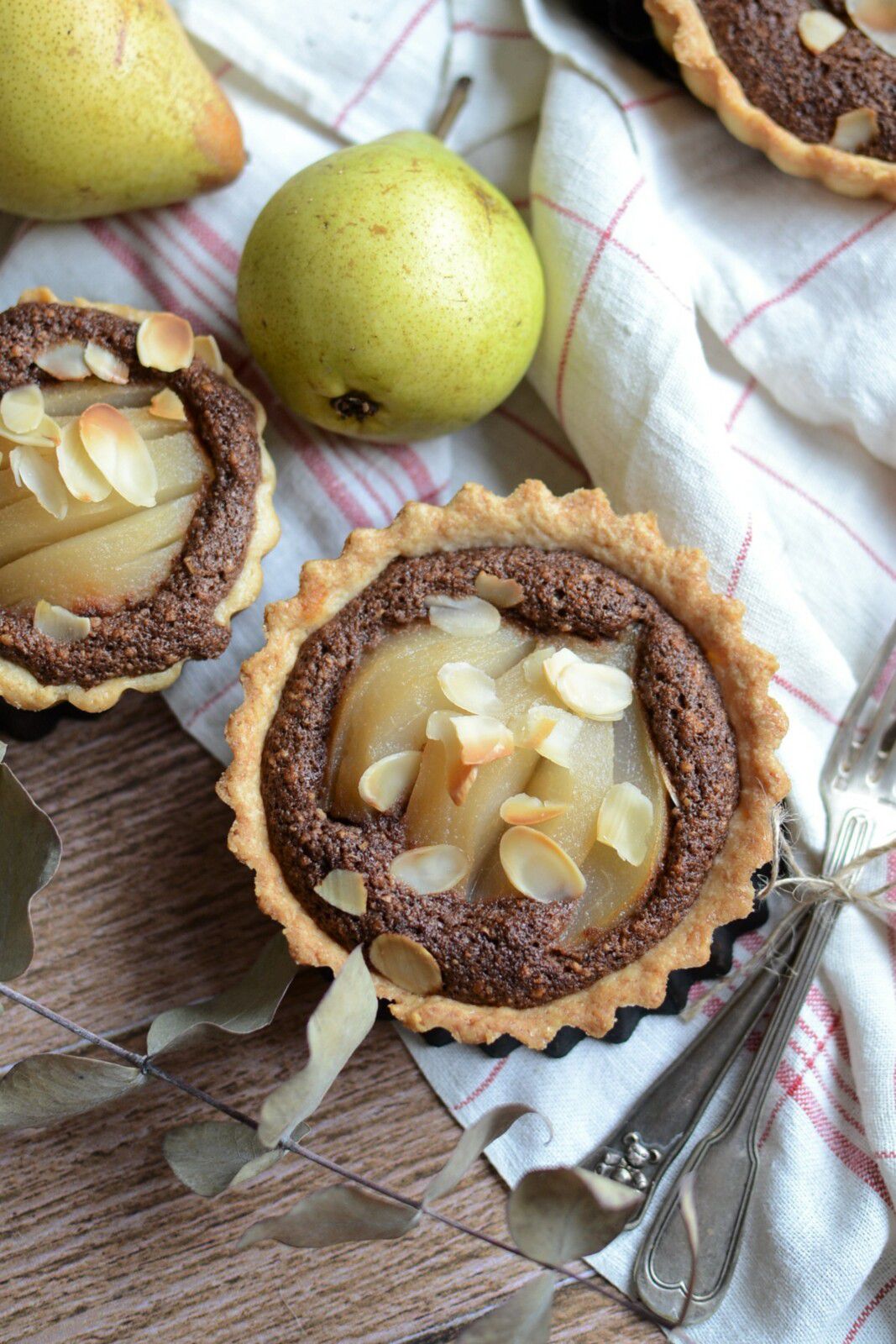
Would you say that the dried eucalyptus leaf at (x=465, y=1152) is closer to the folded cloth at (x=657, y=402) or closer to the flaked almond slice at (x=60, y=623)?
the folded cloth at (x=657, y=402)

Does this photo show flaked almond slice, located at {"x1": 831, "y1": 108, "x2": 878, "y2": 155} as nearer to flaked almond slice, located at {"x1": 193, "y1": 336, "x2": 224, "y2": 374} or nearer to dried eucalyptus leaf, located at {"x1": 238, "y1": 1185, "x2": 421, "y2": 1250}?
flaked almond slice, located at {"x1": 193, "y1": 336, "x2": 224, "y2": 374}

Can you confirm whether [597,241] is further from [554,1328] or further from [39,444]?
[554,1328]

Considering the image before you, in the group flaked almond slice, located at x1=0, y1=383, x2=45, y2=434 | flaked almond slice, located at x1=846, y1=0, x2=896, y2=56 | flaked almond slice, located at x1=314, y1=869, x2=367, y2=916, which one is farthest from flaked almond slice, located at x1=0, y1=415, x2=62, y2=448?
flaked almond slice, located at x1=846, y1=0, x2=896, y2=56

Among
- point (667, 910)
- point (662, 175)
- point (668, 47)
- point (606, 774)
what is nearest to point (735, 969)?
point (667, 910)

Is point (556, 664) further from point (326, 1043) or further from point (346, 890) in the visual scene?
point (326, 1043)

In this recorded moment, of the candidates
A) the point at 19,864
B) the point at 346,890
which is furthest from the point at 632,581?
→ the point at 19,864

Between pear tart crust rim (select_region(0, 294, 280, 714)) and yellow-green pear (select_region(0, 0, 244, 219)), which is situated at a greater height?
yellow-green pear (select_region(0, 0, 244, 219))

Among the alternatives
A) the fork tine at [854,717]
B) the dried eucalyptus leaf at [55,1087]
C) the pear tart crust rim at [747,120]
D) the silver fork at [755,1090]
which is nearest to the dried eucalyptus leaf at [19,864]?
the dried eucalyptus leaf at [55,1087]
